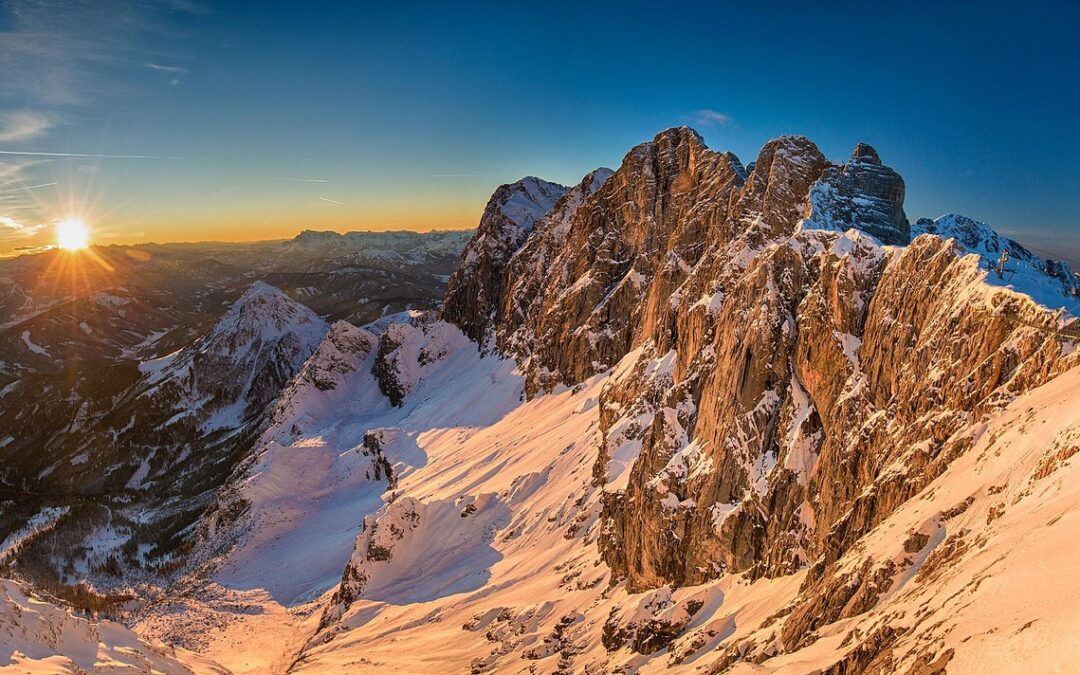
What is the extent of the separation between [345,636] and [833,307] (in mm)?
67531

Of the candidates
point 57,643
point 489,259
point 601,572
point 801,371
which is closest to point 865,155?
point 801,371

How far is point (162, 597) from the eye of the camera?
317 feet

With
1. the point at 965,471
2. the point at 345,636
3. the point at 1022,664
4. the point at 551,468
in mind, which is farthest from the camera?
the point at 551,468

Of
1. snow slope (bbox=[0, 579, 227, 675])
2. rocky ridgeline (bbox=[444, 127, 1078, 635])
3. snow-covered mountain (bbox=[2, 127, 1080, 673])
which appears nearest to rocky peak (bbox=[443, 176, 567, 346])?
snow-covered mountain (bbox=[2, 127, 1080, 673])

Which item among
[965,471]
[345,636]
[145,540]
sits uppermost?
[965,471]

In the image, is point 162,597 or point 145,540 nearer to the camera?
point 162,597

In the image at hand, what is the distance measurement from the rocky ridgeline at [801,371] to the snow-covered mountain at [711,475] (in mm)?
202

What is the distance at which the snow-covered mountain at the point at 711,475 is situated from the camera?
24.0 m

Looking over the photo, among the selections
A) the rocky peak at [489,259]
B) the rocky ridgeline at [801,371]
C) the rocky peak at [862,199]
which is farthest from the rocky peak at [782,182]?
the rocky peak at [489,259]

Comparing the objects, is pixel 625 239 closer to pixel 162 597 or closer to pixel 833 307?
pixel 833 307

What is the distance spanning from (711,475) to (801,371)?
1135 centimetres

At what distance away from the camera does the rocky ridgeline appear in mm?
29672

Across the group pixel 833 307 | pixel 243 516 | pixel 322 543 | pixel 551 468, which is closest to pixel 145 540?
pixel 243 516

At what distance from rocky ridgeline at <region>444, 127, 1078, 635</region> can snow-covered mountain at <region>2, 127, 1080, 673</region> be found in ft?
0.66
